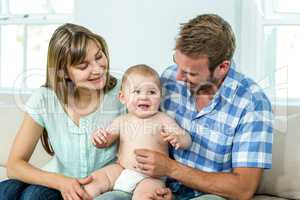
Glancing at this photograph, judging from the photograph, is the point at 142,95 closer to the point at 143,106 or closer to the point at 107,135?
the point at 143,106

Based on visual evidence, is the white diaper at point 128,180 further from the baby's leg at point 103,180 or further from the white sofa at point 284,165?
the white sofa at point 284,165

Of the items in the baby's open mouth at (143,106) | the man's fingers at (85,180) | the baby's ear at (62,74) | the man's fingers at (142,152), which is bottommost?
the man's fingers at (85,180)

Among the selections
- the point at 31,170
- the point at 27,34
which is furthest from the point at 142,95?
the point at 27,34

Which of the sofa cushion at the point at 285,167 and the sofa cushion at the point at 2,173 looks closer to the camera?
the sofa cushion at the point at 285,167

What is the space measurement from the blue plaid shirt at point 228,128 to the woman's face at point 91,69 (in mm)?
294

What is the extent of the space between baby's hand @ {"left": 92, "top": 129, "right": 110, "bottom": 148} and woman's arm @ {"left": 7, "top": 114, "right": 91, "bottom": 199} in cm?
15

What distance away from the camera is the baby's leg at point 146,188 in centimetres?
164

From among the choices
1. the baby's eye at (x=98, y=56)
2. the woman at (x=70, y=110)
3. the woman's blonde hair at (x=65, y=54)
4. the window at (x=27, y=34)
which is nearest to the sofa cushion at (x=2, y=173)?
the woman at (x=70, y=110)

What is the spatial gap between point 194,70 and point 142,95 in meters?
0.20

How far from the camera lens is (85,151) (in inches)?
73.2

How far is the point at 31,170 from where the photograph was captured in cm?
180

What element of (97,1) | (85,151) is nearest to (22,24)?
(97,1)

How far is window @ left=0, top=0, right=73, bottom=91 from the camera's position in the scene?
3184 mm

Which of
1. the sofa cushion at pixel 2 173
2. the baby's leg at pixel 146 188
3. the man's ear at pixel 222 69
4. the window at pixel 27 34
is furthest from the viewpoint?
the window at pixel 27 34
